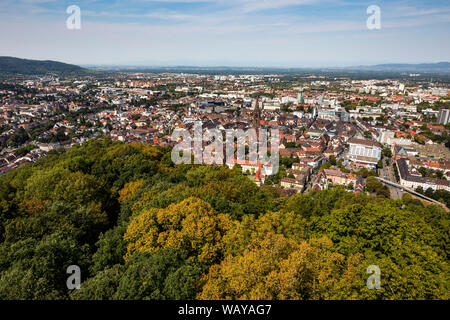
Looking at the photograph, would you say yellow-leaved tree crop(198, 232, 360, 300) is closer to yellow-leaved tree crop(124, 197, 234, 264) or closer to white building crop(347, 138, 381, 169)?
yellow-leaved tree crop(124, 197, 234, 264)

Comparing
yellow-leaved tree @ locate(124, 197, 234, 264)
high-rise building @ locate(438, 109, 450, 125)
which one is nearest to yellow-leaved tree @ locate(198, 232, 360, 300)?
yellow-leaved tree @ locate(124, 197, 234, 264)

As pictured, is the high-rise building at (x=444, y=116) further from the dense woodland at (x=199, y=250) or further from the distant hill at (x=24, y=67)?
the distant hill at (x=24, y=67)

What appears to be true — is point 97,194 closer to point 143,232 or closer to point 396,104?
point 143,232

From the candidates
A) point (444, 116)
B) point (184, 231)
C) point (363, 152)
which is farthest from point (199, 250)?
point (444, 116)

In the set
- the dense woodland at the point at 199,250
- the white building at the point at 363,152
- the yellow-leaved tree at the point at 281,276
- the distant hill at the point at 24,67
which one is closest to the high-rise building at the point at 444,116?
the white building at the point at 363,152

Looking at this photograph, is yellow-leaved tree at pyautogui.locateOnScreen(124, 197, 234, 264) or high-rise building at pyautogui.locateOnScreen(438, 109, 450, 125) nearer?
yellow-leaved tree at pyautogui.locateOnScreen(124, 197, 234, 264)

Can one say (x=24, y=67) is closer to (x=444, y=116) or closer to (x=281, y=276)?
(x=444, y=116)

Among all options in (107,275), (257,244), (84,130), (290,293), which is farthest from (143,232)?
(84,130)

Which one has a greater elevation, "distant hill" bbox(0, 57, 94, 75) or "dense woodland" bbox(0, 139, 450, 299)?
"distant hill" bbox(0, 57, 94, 75)
